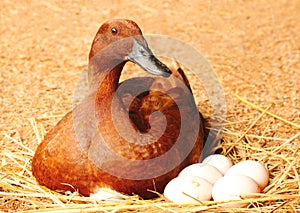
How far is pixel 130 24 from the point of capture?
227 centimetres

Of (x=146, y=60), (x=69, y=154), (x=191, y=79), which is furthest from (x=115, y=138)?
(x=191, y=79)

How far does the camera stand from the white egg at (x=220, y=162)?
246cm

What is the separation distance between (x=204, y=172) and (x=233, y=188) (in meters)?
0.16

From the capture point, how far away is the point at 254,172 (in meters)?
2.35

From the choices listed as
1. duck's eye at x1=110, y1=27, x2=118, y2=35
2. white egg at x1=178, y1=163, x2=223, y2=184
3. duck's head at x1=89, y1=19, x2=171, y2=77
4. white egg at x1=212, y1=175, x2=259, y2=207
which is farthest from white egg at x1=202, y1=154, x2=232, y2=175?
duck's eye at x1=110, y1=27, x2=118, y2=35

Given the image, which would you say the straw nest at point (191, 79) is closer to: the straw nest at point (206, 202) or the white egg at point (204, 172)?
the straw nest at point (206, 202)

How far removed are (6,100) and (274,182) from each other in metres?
1.73

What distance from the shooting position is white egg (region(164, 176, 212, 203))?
2.24 meters

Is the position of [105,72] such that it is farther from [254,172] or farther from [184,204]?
[254,172]

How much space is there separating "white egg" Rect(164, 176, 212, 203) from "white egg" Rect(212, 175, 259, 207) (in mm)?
35

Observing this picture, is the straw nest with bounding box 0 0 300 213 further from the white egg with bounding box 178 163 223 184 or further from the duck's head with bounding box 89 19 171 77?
the duck's head with bounding box 89 19 171 77

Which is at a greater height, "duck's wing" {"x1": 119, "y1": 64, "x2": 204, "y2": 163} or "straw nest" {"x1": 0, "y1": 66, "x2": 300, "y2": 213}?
"duck's wing" {"x1": 119, "y1": 64, "x2": 204, "y2": 163}

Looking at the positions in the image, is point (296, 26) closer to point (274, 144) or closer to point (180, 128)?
point (274, 144)

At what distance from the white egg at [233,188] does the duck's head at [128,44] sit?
47cm
